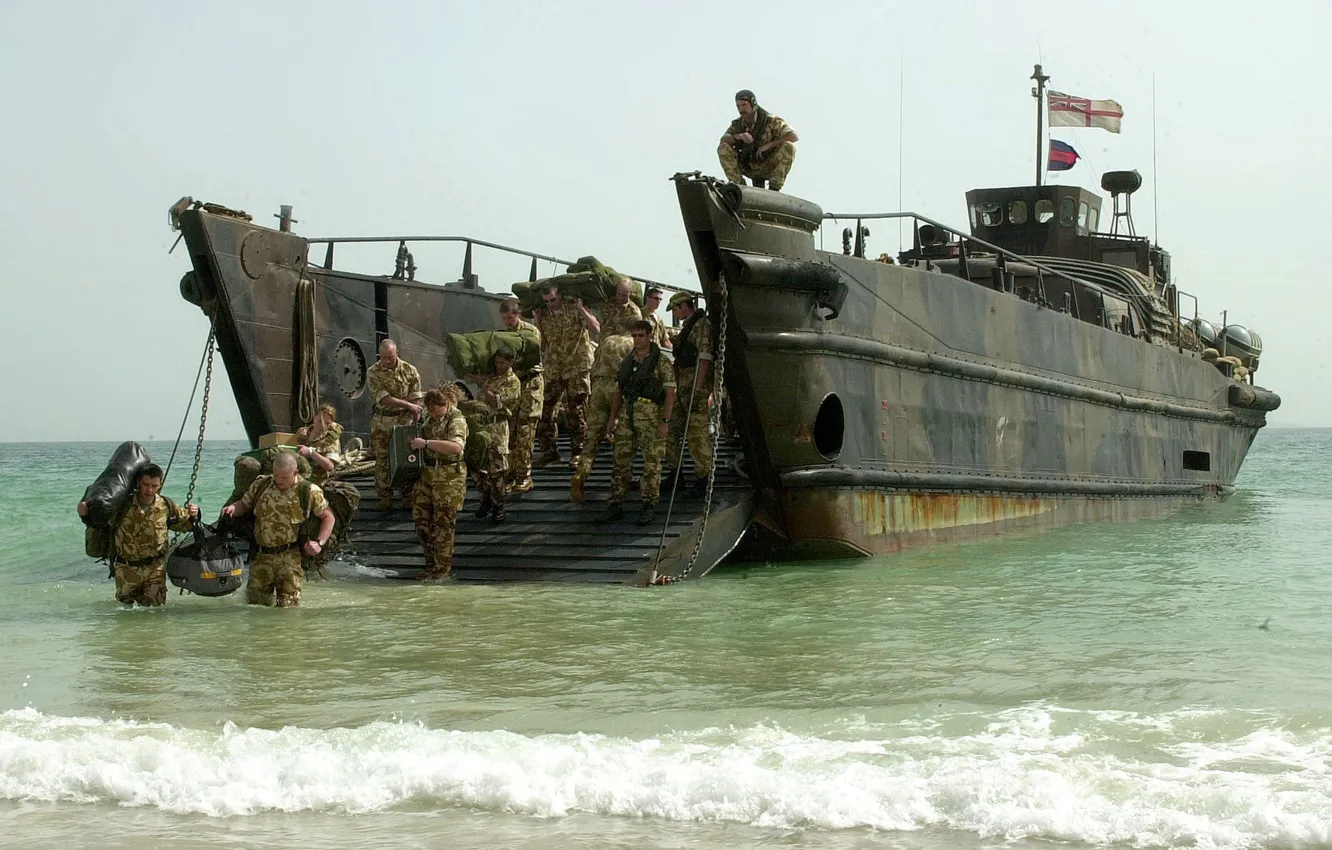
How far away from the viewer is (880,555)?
452 inches

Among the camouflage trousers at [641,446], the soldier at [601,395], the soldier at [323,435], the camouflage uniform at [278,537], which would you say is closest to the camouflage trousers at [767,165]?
the soldier at [601,395]

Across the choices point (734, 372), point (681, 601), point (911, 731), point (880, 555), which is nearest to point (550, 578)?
point (681, 601)

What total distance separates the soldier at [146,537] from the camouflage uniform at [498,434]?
2441 mm

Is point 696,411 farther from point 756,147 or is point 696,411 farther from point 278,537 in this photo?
point 278,537

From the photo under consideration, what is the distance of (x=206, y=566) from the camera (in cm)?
878

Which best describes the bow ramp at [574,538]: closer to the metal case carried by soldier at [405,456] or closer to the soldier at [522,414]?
the soldier at [522,414]

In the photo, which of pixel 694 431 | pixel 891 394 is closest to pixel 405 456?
pixel 694 431

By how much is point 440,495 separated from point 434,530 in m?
0.29

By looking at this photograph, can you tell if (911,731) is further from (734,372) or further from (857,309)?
(857,309)

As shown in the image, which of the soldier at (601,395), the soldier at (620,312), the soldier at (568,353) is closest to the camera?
the soldier at (601,395)

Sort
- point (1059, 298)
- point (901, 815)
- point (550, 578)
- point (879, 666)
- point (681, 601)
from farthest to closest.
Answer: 1. point (1059, 298)
2. point (550, 578)
3. point (681, 601)
4. point (879, 666)
5. point (901, 815)

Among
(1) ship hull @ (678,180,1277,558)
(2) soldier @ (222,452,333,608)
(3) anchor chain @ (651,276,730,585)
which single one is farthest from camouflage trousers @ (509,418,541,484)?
(2) soldier @ (222,452,333,608)

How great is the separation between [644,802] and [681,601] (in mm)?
4368

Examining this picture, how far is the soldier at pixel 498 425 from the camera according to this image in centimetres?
1085
